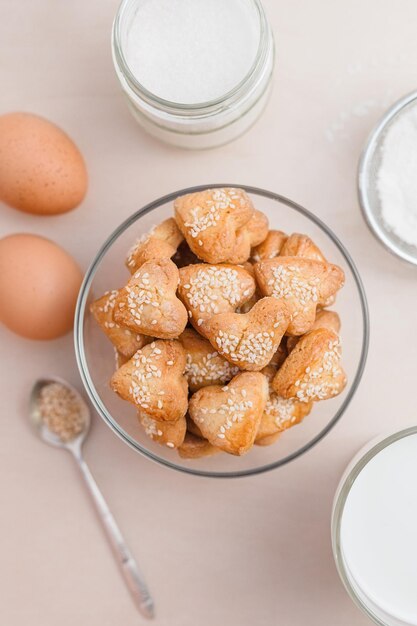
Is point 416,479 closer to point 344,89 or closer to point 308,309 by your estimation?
point 308,309

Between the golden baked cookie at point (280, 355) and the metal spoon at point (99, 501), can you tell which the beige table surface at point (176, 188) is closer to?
the metal spoon at point (99, 501)

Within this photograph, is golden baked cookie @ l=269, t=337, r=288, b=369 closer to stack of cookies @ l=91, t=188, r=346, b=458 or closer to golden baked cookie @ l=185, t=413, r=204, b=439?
stack of cookies @ l=91, t=188, r=346, b=458

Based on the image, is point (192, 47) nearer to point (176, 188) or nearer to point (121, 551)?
point (176, 188)

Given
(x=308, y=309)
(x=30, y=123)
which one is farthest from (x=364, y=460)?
(x=30, y=123)

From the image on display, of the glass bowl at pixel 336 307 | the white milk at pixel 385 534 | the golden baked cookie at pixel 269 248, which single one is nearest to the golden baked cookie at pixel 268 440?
the glass bowl at pixel 336 307

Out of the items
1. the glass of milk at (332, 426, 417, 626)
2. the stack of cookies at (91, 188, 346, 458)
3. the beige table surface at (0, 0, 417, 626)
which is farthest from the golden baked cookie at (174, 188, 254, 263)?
the glass of milk at (332, 426, 417, 626)

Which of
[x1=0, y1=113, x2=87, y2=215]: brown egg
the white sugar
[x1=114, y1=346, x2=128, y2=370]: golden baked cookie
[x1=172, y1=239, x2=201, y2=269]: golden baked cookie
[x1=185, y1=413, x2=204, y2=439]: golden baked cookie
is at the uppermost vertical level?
the white sugar

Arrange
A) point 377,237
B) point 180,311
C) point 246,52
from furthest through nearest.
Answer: point 377,237 < point 246,52 < point 180,311
